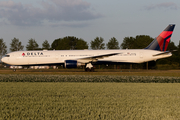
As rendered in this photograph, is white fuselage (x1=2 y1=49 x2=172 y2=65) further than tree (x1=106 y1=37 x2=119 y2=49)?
No

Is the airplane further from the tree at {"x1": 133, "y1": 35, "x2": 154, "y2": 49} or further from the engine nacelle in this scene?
the tree at {"x1": 133, "y1": 35, "x2": 154, "y2": 49}

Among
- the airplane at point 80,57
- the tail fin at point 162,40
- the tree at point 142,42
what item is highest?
the tree at point 142,42

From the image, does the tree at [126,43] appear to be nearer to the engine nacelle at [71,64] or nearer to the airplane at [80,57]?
the airplane at [80,57]

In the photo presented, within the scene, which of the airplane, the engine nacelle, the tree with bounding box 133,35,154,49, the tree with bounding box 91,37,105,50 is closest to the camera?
the engine nacelle

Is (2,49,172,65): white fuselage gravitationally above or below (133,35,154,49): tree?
below

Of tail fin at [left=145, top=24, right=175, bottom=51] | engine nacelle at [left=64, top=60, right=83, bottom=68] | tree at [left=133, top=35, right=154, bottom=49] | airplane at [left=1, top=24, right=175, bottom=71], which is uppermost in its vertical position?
tree at [left=133, top=35, right=154, bottom=49]

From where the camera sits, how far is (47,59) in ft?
100.0

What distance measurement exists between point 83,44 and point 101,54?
43842mm

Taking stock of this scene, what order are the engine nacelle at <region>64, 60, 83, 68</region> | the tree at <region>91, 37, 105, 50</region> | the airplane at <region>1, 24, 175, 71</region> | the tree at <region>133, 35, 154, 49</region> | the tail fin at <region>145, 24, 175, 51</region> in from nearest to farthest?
the engine nacelle at <region>64, 60, 83, 68</region>
the airplane at <region>1, 24, 175, 71</region>
the tail fin at <region>145, 24, 175, 51</region>
the tree at <region>133, 35, 154, 49</region>
the tree at <region>91, 37, 105, 50</region>

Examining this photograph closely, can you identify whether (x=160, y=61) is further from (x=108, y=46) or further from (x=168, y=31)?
(x=168, y=31)

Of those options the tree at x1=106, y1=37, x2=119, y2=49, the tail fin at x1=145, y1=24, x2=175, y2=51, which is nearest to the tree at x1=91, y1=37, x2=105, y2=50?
the tree at x1=106, y1=37, x2=119, y2=49


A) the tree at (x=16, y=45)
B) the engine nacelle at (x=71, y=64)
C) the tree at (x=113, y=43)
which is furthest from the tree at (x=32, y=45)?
the engine nacelle at (x=71, y=64)

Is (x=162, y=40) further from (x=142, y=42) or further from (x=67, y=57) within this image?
(x=142, y=42)

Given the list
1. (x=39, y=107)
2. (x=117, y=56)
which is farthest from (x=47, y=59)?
(x=39, y=107)
